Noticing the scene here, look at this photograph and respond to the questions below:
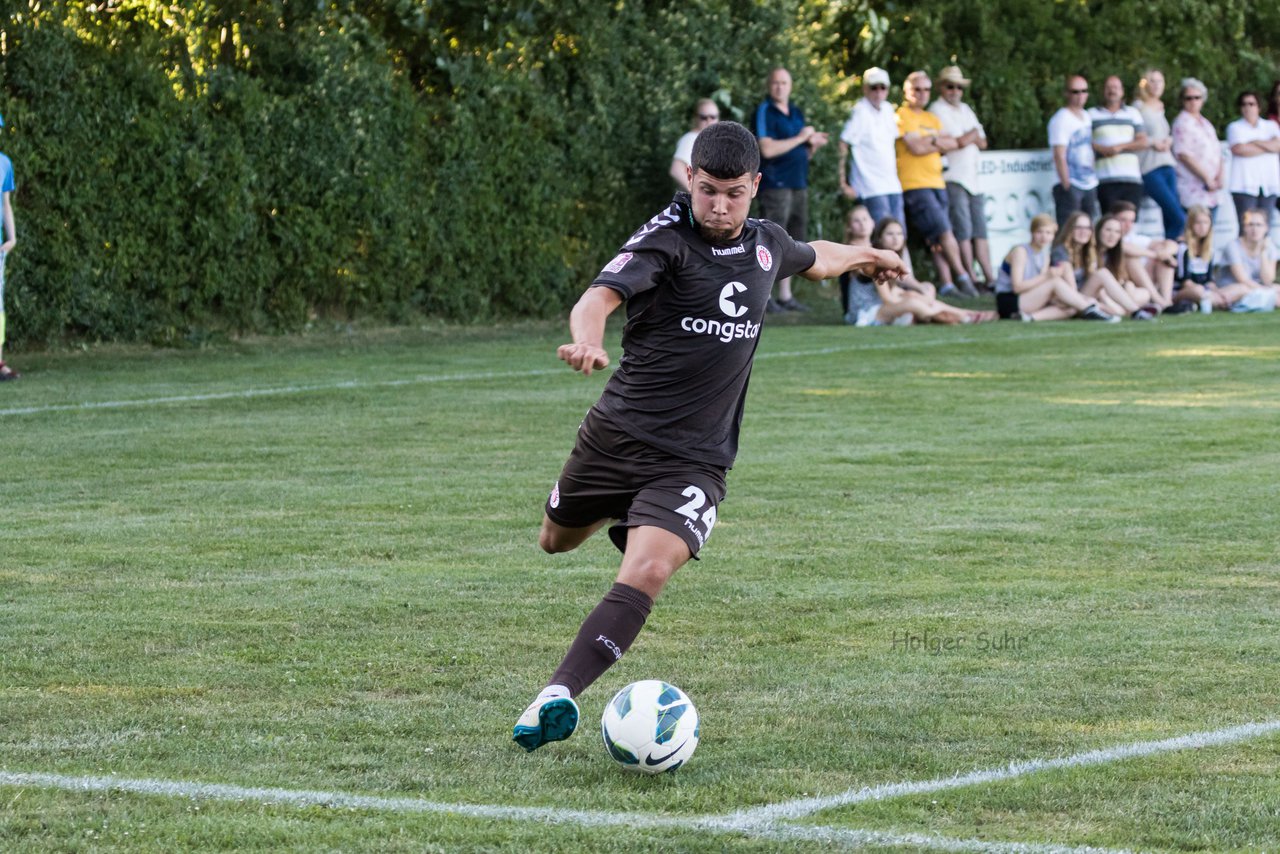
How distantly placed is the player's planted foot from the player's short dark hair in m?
1.54

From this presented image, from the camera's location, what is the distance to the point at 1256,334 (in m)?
19.5

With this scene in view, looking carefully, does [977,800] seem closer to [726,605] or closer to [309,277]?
[726,605]

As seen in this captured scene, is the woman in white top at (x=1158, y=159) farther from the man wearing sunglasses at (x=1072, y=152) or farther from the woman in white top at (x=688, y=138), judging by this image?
the woman in white top at (x=688, y=138)

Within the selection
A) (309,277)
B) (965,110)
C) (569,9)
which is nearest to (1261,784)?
(309,277)

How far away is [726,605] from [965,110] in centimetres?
1712

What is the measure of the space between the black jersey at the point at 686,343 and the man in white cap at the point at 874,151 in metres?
16.1

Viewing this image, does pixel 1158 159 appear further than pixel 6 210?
Yes

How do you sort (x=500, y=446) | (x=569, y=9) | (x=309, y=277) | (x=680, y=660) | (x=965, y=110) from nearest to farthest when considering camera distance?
(x=680, y=660)
(x=500, y=446)
(x=309, y=277)
(x=569, y=9)
(x=965, y=110)

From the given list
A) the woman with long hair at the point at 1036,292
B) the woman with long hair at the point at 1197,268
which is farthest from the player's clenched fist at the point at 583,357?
the woman with long hair at the point at 1197,268

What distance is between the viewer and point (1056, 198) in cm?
2420

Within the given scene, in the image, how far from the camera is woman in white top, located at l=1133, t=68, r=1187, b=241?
81.1ft

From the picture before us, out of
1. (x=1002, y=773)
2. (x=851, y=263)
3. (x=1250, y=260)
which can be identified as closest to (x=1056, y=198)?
(x=1250, y=260)

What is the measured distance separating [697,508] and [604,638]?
1.62 ft

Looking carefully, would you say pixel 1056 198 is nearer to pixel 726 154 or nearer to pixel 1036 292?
pixel 1036 292
